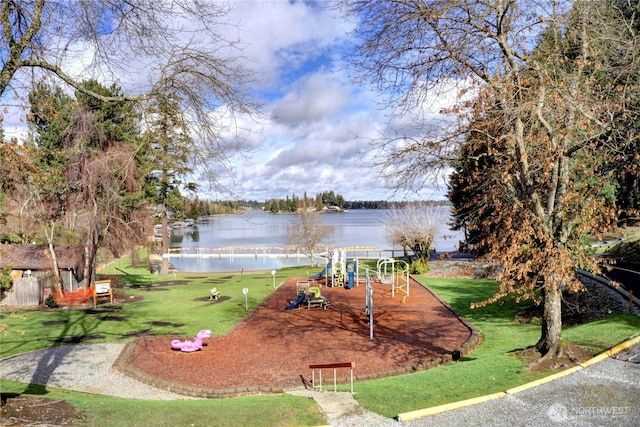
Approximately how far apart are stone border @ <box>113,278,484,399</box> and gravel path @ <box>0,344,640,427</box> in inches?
8.1

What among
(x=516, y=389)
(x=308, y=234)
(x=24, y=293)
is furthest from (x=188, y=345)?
(x=308, y=234)

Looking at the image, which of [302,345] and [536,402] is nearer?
[536,402]

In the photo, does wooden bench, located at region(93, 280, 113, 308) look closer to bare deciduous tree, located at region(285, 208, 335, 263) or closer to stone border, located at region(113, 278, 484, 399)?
stone border, located at region(113, 278, 484, 399)

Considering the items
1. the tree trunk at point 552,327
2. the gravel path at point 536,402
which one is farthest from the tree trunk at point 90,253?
the tree trunk at point 552,327

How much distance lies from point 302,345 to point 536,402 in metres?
7.59

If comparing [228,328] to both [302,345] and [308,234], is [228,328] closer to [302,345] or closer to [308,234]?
[302,345]

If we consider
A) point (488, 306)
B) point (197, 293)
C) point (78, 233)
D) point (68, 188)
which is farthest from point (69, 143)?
point (488, 306)

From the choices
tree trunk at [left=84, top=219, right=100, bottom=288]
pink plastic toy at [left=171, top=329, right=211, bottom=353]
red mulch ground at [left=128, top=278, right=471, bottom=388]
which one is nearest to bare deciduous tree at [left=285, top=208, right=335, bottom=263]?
tree trunk at [left=84, top=219, right=100, bottom=288]

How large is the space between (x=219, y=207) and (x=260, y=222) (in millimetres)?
545

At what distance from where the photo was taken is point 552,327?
9648 mm

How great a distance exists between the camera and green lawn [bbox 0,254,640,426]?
7.16 m

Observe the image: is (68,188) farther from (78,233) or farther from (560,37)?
(560,37)

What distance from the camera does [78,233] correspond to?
22.7 m

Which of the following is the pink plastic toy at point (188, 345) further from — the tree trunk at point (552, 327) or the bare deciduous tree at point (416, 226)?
the bare deciduous tree at point (416, 226)
